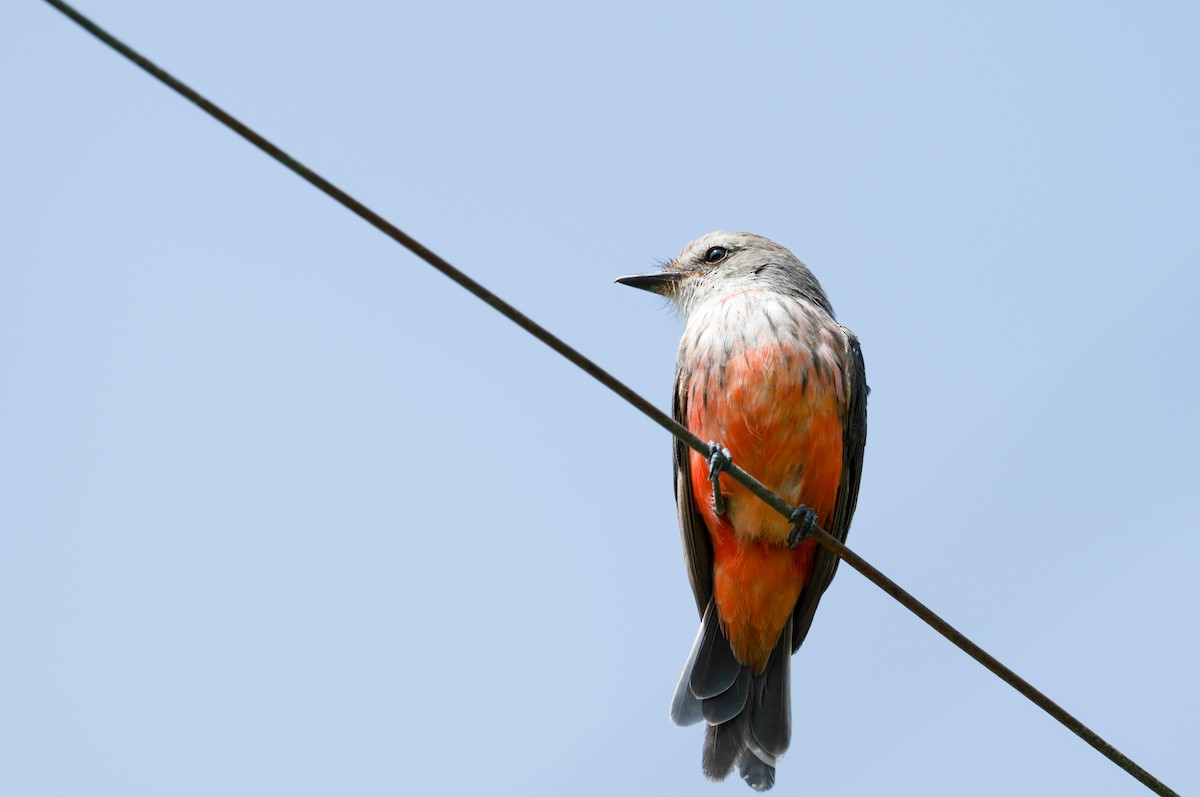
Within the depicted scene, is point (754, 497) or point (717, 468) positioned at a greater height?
point (754, 497)

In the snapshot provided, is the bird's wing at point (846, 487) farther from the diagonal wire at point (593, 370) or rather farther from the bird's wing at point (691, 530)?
the diagonal wire at point (593, 370)

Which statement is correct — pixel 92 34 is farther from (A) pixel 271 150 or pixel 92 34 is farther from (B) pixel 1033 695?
(B) pixel 1033 695

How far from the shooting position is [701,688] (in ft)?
19.5

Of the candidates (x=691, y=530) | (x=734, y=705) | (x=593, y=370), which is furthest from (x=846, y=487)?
(x=593, y=370)

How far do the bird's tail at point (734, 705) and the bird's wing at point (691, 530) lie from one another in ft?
0.34

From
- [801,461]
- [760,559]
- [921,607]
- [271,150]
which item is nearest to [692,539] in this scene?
[760,559]

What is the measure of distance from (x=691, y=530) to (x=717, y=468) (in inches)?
65.7

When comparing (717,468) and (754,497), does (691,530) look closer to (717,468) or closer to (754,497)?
(754,497)

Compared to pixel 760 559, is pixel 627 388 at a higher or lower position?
lower

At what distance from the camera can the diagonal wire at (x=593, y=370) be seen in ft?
8.63

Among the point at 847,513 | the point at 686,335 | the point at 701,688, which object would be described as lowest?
the point at 701,688

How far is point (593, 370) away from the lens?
10.8 ft

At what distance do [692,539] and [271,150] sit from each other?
382cm

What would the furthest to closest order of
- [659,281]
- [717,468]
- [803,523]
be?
[659,281] < [803,523] < [717,468]
